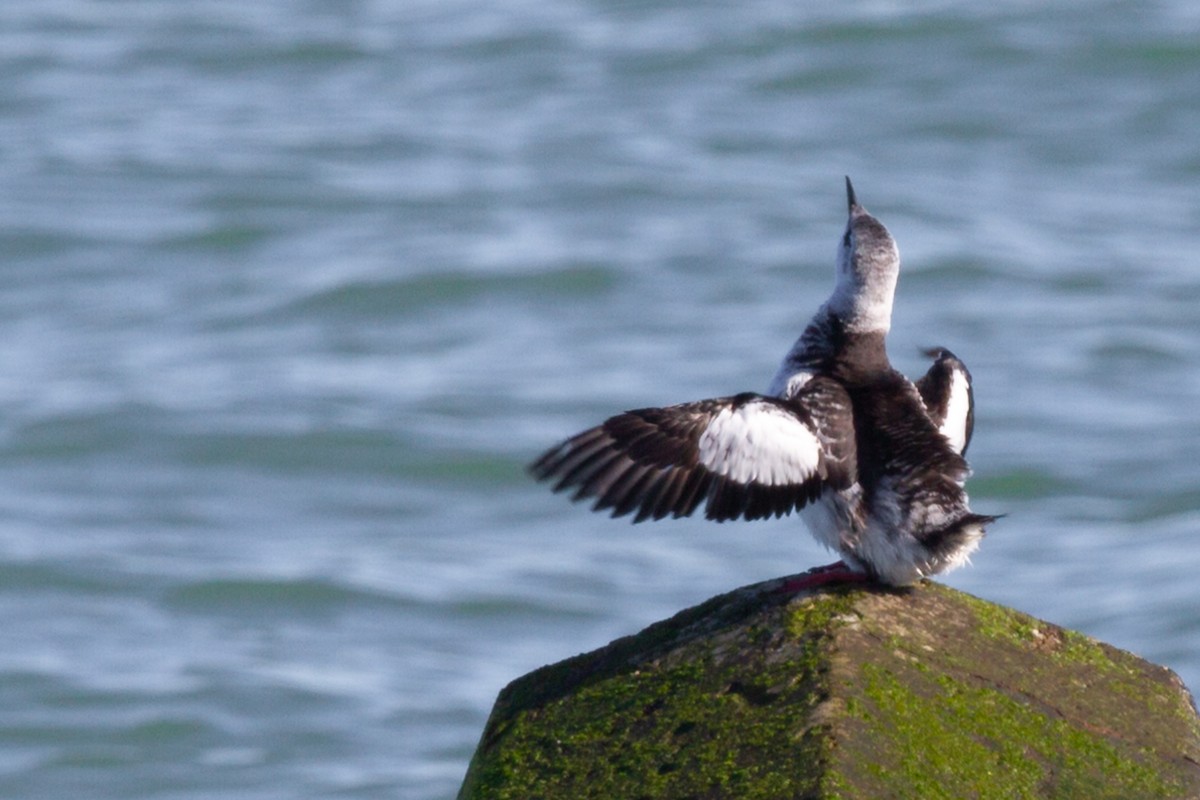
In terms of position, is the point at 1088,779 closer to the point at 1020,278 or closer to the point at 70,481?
the point at 70,481

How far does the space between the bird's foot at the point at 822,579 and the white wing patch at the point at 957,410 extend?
891 mm

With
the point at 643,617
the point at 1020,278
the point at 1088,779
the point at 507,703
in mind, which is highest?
the point at 1020,278

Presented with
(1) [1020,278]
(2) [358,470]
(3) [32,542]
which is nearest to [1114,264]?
(1) [1020,278]

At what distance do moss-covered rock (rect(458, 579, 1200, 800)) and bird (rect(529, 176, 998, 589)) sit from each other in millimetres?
193

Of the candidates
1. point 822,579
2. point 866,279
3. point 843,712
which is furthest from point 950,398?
point 843,712

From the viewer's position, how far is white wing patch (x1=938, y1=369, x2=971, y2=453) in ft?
20.9

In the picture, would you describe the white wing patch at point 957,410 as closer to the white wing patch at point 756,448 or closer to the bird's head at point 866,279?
the bird's head at point 866,279

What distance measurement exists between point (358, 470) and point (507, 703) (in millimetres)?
9189

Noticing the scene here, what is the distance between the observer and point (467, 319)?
54.3ft

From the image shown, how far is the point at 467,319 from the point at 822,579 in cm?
1132

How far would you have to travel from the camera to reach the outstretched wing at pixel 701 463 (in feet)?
17.9

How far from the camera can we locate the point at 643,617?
11.6 meters

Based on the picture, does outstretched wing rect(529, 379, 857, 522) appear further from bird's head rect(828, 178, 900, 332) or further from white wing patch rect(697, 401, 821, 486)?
bird's head rect(828, 178, 900, 332)

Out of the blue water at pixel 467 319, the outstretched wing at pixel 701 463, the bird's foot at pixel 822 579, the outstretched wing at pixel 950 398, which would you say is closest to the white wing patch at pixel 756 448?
the outstretched wing at pixel 701 463
